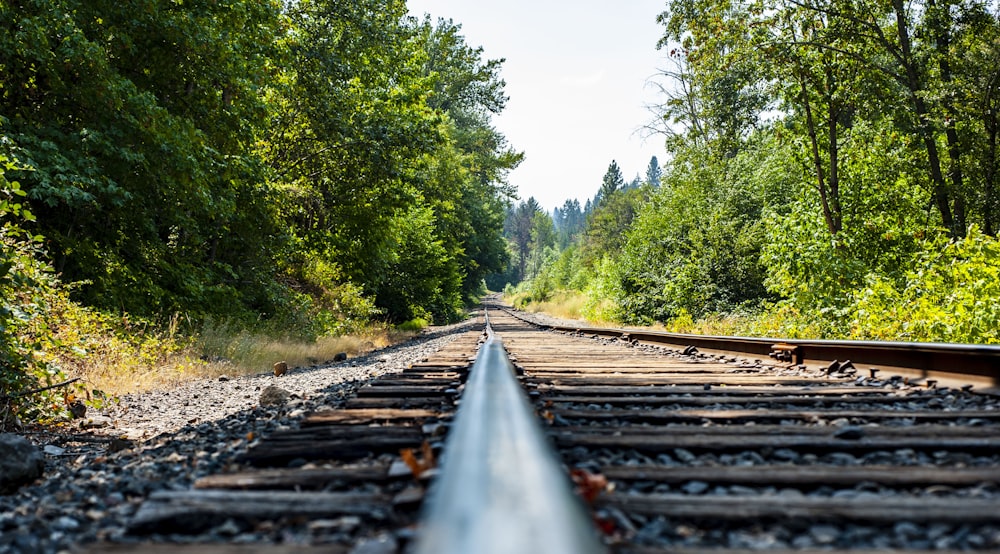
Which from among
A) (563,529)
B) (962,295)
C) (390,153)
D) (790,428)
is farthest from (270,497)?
(390,153)

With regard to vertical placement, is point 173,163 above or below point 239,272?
above

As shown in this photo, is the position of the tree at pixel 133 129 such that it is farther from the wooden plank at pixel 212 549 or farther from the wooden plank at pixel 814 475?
the wooden plank at pixel 814 475

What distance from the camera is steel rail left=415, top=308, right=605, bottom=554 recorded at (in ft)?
3.01

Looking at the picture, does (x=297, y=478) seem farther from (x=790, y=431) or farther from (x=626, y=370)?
(x=626, y=370)

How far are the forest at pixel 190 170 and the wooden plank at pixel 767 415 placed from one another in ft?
13.8

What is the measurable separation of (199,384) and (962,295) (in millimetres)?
8506

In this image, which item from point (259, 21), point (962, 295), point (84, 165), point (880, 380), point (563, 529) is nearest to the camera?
point (563, 529)

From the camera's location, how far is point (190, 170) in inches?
333

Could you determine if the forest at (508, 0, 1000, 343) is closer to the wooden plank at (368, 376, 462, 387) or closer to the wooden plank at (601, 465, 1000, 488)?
Result: the wooden plank at (368, 376, 462, 387)

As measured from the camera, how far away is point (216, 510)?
164 cm

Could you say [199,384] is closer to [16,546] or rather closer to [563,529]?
[16,546]

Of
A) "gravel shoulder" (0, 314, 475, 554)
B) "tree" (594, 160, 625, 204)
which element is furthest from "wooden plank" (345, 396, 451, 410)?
"tree" (594, 160, 625, 204)

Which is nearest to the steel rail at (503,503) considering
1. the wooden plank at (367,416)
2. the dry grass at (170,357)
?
the wooden plank at (367,416)

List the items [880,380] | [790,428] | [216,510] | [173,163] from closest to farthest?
[216,510] → [790,428] → [880,380] → [173,163]
